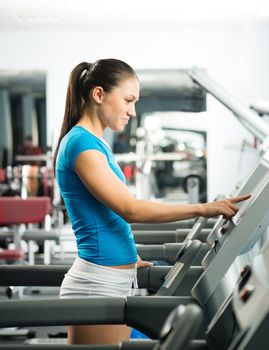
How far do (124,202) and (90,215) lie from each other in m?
0.13

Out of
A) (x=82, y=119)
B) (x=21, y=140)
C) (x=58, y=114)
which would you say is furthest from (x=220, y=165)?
(x=82, y=119)

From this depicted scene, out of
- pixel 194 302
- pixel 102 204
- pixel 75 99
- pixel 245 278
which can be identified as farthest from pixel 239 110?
pixel 245 278

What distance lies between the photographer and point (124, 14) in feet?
29.1

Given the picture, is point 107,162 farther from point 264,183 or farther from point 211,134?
point 211,134

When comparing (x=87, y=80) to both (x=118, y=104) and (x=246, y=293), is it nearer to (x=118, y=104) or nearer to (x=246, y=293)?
(x=118, y=104)

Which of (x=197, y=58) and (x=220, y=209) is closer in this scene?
(x=220, y=209)

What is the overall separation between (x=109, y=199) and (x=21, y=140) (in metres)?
9.35

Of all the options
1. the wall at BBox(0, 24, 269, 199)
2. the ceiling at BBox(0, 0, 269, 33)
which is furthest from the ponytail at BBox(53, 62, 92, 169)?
the wall at BBox(0, 24, 269, 199)

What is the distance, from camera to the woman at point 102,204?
1.79 m

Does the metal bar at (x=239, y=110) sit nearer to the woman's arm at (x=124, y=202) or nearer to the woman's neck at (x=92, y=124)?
the woman's neck at (x=92, y=124)

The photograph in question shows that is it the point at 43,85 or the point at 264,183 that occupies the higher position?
the point at 264,183

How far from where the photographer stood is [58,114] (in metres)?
9.78

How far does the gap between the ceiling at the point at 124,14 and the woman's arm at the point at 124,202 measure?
6630 millimetres

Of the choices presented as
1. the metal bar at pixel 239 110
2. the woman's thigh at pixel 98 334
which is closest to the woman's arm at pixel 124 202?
the woman's thigh at pixel 98 334
